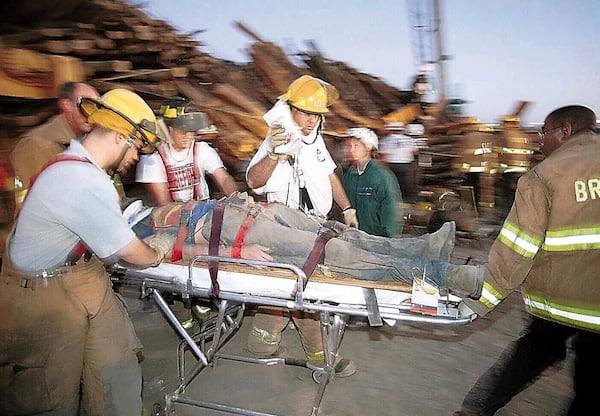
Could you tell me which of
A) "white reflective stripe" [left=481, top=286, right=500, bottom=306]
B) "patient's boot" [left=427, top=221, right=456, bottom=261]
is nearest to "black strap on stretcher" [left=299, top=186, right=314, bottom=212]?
"patient's boot" [left=427, top=221, right=456, bottom=261]

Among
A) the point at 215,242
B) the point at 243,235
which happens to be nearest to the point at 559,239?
the point at 243,235

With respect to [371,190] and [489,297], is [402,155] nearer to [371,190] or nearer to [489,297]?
[371,190]

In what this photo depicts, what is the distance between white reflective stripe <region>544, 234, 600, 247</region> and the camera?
2.01 m

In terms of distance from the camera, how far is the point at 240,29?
7.31 metres

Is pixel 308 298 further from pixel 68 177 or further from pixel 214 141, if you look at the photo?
pixel 214 141

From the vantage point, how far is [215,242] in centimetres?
259

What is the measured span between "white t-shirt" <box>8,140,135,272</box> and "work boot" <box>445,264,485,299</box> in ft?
4.75

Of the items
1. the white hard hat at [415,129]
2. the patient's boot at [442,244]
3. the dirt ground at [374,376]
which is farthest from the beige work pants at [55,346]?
the white hard hat at [415,129]

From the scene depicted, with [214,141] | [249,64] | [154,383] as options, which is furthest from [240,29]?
[154,383]

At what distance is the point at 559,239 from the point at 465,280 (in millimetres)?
433

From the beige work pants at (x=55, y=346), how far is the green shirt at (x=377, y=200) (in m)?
2.28

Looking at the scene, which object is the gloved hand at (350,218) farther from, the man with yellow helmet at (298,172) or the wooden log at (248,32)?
the wooden log at (248,32)

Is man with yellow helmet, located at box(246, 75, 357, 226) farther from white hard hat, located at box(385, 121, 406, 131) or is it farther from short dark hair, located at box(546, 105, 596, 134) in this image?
white hard hat, located at box(385, 121, 406, 131)

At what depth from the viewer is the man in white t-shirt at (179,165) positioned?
11.1ft
